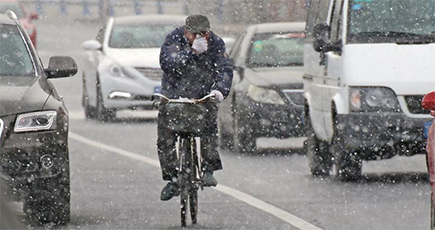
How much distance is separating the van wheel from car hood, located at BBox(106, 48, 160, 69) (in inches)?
331

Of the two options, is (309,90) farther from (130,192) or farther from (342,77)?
(130,192)

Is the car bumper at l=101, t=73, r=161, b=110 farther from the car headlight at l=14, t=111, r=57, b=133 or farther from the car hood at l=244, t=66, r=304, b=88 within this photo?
the car headlight at l=14, t=111, r=57, b=133

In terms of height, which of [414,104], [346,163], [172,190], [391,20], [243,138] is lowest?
[243,138]

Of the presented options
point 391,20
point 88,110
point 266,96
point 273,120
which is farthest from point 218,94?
point 88,110

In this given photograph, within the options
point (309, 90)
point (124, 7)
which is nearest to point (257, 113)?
point (309, 90)

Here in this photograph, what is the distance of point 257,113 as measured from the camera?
1573cm

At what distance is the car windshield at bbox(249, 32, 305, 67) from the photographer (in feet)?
54.7

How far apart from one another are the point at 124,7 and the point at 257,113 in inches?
1910

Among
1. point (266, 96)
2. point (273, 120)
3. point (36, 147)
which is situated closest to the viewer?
point (36, 147)

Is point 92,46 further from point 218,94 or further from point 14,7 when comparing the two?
point 14,7

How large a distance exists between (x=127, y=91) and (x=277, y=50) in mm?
4090

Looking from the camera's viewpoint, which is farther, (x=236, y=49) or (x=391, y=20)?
(x=236, y=49)

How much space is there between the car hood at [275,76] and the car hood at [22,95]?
6.88 metres

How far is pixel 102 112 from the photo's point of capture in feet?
68.1
